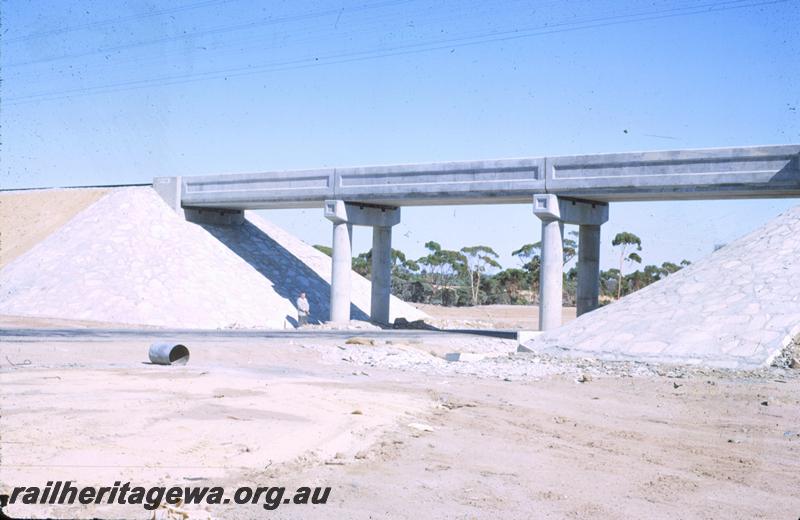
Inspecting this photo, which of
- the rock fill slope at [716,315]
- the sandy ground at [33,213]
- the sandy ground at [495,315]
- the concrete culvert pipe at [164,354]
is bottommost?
the sandy ground at [495,315]

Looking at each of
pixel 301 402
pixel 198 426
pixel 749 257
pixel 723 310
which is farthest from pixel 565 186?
pixel 198 426

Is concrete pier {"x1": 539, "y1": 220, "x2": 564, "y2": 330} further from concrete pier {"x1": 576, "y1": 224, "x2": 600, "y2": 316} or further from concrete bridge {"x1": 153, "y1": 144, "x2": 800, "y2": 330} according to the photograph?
concrete pier {"x1": 576, "y1": 224, "x2": 600, "y2": 316}

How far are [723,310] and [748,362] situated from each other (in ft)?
9.98

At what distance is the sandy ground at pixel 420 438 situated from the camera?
8.87 meters

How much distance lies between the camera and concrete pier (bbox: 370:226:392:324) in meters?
40.3

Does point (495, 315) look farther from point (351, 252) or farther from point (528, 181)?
point (528, 181)

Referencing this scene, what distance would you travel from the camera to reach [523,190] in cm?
3309

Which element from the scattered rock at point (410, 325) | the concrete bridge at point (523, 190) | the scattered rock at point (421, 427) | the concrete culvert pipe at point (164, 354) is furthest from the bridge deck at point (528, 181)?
the scattered rock at point (421, 427)

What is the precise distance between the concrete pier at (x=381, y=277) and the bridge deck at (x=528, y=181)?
7.05 ft

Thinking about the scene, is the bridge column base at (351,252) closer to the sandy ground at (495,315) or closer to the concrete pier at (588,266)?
the concrete pier at (588,266)

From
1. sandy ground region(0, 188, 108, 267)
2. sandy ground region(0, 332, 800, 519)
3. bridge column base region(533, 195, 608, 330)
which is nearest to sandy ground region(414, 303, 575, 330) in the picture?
bridge column base region(533, 195, 608, 330)

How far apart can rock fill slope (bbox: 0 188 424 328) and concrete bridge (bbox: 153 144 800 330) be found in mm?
2132

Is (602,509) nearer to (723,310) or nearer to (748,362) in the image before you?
(748,362)

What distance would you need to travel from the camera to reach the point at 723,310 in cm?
2292
